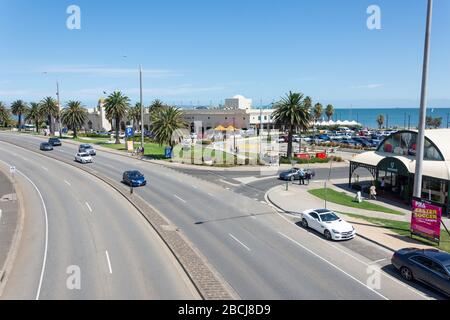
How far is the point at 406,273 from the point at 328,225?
20.4ft

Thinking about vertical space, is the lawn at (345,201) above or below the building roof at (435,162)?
below

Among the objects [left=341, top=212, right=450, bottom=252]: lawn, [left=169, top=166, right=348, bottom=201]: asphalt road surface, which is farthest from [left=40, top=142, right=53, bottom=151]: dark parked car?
[left=341, top=212, right=450, bottom=252]: lawn

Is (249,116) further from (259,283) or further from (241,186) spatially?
(259,283)

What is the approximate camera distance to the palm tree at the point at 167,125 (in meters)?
55.8

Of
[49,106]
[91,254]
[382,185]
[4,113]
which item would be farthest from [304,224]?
[4,113]

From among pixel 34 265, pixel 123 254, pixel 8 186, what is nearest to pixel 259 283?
pixel 123 254

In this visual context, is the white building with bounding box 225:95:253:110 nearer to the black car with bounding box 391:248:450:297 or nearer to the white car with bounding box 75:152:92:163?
the white car with bounding box 75:152:92:163

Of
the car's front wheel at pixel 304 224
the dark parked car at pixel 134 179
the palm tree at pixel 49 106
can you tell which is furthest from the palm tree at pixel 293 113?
the palm tree at pixel 49 106

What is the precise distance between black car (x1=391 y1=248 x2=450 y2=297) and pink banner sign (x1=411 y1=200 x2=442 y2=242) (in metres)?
5.21

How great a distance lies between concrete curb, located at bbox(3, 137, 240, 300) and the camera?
15164 mm

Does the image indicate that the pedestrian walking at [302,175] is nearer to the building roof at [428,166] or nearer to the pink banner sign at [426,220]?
the building roof at [428,166]

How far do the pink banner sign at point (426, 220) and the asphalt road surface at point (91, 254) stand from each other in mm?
14857

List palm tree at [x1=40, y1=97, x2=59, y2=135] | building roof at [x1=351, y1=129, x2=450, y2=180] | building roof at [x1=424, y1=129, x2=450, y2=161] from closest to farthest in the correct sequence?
building roof at [x1=351, y1=129, x2=450, y2=180], building roof at [x1=424, y1=129, x2=450, y2=161], palm tree at [x1=40, y1=97, x2=59, y2=135]
